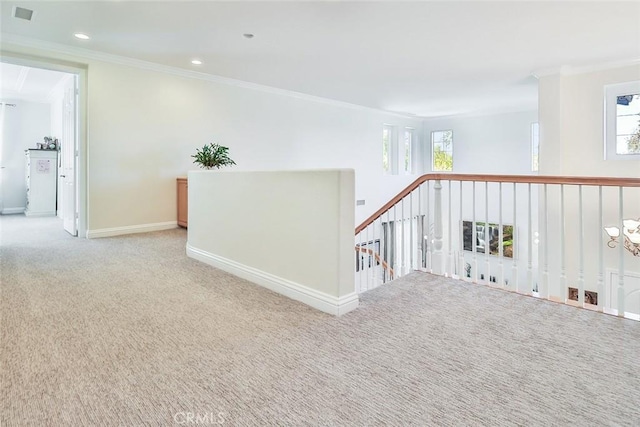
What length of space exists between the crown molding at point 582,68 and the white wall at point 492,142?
304cm

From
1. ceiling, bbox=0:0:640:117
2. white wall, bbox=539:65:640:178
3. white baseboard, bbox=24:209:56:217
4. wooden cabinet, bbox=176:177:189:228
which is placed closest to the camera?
ceiling, bbox=0:0:640:117

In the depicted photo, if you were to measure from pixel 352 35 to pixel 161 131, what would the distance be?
3.13 meters

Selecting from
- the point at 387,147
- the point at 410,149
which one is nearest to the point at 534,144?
the point at 410,149

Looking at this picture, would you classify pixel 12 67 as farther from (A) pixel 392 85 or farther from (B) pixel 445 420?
(B) pixel 445 420

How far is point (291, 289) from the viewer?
2570 mm

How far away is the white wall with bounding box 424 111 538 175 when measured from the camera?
8078 millimetres

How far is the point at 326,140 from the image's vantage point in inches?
296

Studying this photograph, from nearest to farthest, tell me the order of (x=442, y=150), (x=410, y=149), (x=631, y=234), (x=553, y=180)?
(x=553, y=180) < (x=631, y=234) < (x=442, y=150) < (x=410, y=149)

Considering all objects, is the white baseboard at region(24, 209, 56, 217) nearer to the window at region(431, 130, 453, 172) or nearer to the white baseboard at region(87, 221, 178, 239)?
the white baseboard at region(87, 221, 178, 239)

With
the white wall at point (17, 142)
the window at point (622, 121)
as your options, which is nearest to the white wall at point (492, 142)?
the window at point (622, 121)

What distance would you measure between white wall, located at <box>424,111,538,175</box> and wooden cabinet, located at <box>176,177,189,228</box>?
7.18m

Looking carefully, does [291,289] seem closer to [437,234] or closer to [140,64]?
[437,234]

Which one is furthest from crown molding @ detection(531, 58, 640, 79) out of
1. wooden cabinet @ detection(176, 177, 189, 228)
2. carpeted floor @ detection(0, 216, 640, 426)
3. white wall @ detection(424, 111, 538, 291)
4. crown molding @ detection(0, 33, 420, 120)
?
wooden cabinet @ detection(176, 177, 189, 228)

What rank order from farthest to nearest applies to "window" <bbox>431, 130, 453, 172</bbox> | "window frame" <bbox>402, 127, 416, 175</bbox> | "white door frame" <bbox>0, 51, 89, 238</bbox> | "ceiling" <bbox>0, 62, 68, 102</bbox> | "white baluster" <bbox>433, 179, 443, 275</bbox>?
"window frame" <bbox>402, 127, 416, 175</bbox>
"window" <bbox>431, 130, 453, 172</bbox>
"ceiling" <bbox>0, 62, 68, 102</bbox>
"white door frame" <bbox>0, 51, 89, 238</bbox>
"white baluster" <bbox>433, 179, 443, 275</bbox>
